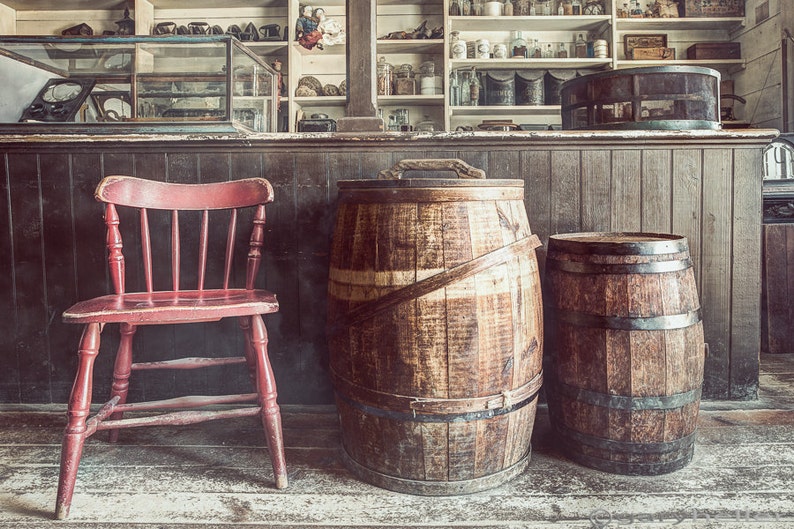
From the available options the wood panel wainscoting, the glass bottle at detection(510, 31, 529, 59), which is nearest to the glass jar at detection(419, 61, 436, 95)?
the glass bottle at detection(510, 31, 529, 59)

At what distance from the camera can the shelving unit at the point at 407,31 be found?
475 centimetres

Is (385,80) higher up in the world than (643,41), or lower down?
lower down

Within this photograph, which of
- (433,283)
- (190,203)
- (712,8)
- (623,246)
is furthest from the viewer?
(712,8)

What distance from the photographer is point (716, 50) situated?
4.90 m

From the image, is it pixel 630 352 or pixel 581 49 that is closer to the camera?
pixel 630 352

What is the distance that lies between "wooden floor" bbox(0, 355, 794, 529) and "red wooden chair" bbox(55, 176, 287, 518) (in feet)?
0.32

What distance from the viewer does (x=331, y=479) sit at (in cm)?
160

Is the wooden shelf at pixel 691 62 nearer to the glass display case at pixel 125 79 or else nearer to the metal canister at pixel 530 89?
the metal canister at pixel 530 89

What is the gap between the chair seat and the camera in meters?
1.45

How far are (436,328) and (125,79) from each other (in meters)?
1.86

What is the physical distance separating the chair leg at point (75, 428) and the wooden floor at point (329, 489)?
2.1 inches

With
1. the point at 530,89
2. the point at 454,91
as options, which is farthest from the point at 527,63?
the point at 454,91

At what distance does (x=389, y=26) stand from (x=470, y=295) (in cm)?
420

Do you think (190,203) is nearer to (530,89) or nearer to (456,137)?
(456,137)
